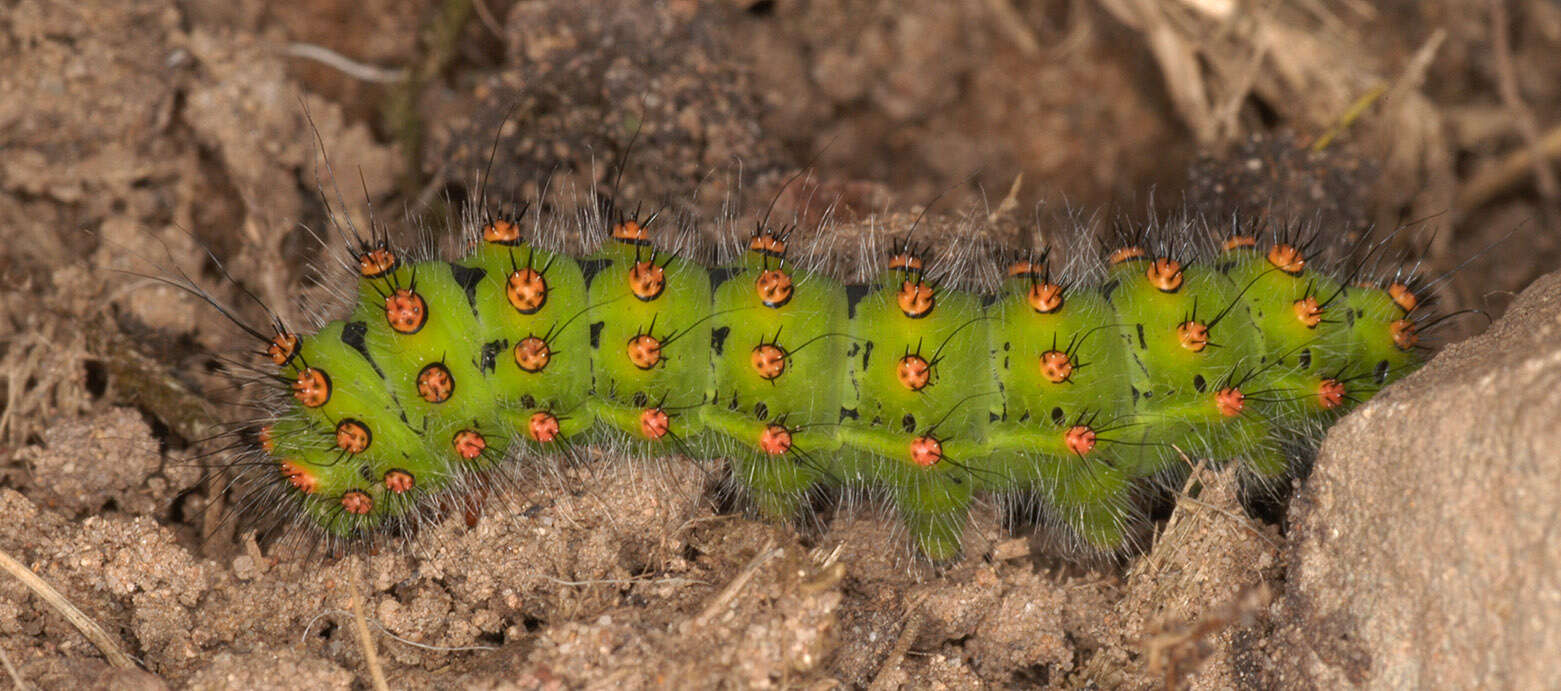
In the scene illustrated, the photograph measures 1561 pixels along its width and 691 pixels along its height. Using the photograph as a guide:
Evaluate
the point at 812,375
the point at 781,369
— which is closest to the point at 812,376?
the point at 812,375

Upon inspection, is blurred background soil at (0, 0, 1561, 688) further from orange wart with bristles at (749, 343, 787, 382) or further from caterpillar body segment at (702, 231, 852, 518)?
orange wart with bristles at (749, 343, 787, 382)

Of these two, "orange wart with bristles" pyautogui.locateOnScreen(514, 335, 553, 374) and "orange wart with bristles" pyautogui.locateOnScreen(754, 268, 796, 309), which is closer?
"orange wart with bristles" pyautogui.locateOnScreen(514, 335, 553, 374)

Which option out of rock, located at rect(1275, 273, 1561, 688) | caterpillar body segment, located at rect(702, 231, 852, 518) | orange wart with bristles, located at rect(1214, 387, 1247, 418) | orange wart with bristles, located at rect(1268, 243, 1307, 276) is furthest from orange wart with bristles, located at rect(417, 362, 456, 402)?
orange wart with bristles, located at rect(1268, 243, 1307, 276)

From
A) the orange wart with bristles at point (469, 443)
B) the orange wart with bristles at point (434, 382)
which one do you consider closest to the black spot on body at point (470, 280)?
the orange wart with bristles at point (434, 382)

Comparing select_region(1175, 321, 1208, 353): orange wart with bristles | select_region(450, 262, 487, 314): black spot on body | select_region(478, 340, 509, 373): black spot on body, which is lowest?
select_region(478, 340, 509, 373): black spot on body

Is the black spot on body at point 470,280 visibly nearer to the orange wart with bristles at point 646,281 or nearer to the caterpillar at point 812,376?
the caterpillar at point 812,376

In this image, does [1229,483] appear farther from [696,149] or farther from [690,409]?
[696,149]

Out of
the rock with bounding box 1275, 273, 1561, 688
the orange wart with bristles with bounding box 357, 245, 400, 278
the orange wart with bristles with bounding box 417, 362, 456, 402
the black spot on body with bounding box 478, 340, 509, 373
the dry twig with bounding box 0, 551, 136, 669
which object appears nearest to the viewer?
the rock with bounding box 1275, 273, 1561, 688

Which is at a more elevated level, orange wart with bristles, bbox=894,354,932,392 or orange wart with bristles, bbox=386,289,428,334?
orange wart with bristles, bbox=386,289,428,334
